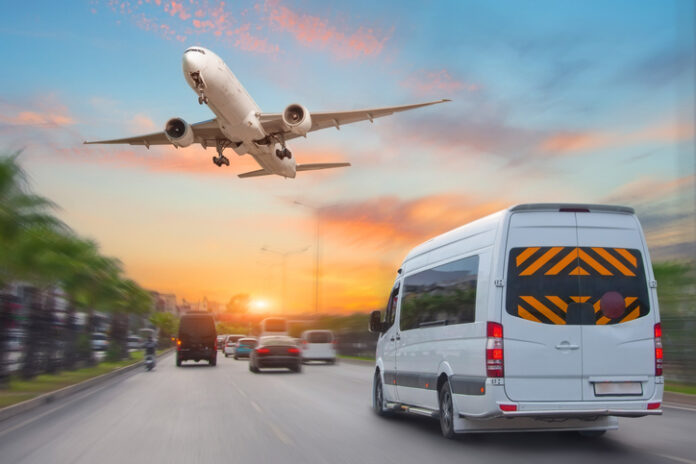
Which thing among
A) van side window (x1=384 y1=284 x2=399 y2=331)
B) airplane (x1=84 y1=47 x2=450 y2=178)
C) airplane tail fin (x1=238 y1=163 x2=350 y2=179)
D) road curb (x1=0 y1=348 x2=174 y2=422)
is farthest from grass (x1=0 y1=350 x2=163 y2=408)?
airplane tail fin (x1=238 y1=163 x2=350 y2=179)

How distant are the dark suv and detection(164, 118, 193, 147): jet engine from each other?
918cm

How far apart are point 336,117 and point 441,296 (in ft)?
78.5

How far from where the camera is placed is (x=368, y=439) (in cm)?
1023

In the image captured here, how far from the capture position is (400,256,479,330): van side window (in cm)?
950

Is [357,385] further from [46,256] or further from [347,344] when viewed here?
[347,344]

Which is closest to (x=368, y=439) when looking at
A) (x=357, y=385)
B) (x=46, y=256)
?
(x=357, y=385)

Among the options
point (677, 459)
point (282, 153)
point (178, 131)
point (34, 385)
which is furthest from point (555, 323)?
point (282, 153)

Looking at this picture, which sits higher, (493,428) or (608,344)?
(608,344)

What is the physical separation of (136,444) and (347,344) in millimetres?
44861

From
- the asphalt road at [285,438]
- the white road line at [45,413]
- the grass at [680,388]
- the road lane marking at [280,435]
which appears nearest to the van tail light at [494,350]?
the asphalt road at [285,438]

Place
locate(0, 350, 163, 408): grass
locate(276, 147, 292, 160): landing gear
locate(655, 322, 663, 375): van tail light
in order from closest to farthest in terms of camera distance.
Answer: locate(655, 322, 663, 375): van tail light, locate(0, 350, 163, 408): grass, locate(276, 147, 292, 160): landing gear

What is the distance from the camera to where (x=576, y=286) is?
29.2 ft

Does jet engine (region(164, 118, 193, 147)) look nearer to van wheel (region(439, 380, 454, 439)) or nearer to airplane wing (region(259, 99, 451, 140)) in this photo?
airplane wing (region(259, 99, 451, 140))

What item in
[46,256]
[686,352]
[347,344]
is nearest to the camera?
[686,352]
